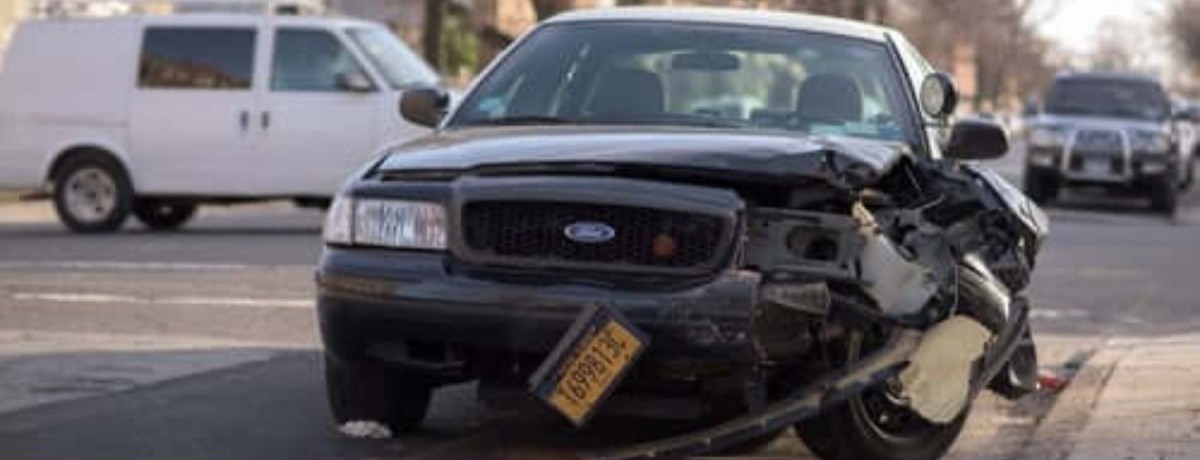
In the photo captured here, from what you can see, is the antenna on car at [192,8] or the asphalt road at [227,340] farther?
the antenna on car at [192,8]

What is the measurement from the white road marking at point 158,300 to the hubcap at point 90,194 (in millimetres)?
5316

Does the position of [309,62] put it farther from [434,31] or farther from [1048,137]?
[434,31]

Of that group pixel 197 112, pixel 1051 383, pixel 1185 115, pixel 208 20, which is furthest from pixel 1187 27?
pixel 1051 383

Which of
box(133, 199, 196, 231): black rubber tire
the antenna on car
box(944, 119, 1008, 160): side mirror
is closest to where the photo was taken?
box(944, 119, 1008, 160): side mirror

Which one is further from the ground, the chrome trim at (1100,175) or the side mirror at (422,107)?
the side mirror at (422,107)

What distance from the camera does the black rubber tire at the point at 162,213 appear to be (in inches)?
698

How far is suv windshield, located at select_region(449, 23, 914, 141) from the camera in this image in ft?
23.7

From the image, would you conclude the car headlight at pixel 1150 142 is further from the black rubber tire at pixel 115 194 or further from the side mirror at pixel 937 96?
the side mirror at pixel 937 96

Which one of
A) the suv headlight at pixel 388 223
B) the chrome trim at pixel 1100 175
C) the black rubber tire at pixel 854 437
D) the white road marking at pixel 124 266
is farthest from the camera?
the chrome trim at pixel 1100 175

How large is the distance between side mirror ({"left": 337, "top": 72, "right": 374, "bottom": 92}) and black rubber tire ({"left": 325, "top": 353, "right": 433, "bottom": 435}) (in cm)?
990

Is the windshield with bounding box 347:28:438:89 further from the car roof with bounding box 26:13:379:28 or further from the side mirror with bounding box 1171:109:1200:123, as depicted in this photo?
the side mirror with bounding box 1171:109:1200:123

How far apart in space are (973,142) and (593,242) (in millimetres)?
2179

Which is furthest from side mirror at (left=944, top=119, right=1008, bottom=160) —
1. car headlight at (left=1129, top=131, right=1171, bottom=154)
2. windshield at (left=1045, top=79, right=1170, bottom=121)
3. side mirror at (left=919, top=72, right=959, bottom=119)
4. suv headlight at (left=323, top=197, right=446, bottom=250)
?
windshield at (left=1045, top=79, right=1170, bottom=121)

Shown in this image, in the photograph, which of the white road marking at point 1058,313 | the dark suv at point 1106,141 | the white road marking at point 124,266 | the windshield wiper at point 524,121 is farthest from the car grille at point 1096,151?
the windshield wiper at point 524,121
